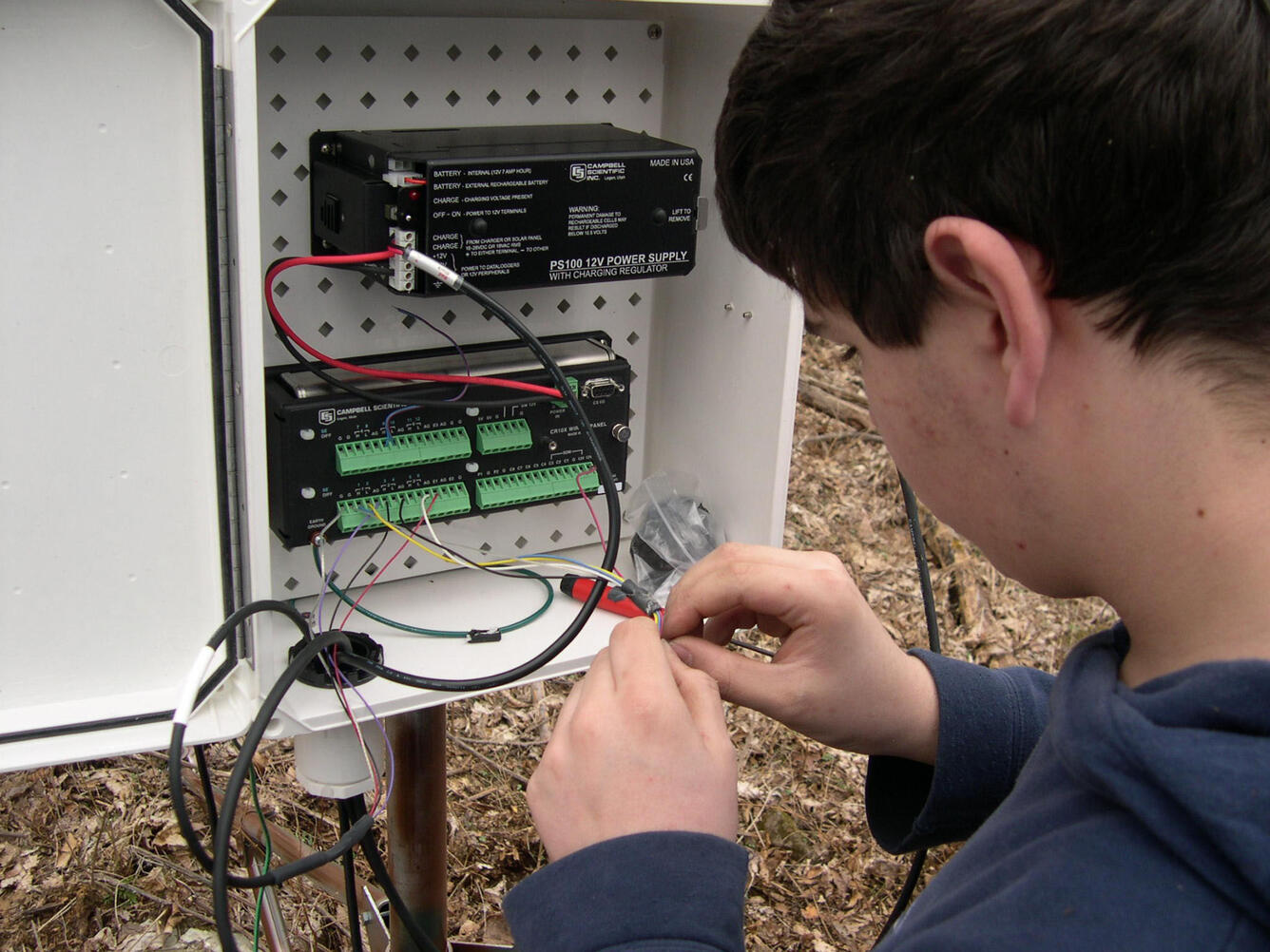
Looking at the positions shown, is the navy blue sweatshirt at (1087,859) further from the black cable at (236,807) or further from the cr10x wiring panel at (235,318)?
the cr10x wiring panel at (235,318)

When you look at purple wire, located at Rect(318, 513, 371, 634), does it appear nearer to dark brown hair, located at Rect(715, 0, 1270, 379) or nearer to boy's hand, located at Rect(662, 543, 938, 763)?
boy's hand, located at Rect(662, 543, 938, 763)

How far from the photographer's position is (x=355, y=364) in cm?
98

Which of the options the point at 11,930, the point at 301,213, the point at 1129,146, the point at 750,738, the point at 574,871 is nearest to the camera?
the point at 1129,146

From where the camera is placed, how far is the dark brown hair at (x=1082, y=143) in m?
0.51

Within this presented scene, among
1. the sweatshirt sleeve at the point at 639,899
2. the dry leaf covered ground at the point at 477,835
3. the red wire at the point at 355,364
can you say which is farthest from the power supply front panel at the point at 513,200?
the dry leaf covered ground at the point at 477,835

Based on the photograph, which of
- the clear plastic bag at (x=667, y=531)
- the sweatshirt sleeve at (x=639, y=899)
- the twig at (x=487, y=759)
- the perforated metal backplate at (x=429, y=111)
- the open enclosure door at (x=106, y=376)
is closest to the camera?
the sweatshirt sleeve at (x=639, y=899)

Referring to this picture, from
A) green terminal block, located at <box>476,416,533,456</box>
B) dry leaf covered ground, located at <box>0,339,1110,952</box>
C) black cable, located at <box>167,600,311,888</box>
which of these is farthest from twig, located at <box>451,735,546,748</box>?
black cable, located at <box>167,600,311,888</box>

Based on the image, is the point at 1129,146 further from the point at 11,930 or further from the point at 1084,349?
the point at 11,930

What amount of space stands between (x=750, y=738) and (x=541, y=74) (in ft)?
4.35

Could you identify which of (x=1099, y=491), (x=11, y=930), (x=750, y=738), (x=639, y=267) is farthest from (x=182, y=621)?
(x=750, y=738)

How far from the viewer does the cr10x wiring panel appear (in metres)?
0.71

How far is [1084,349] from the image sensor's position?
55cm

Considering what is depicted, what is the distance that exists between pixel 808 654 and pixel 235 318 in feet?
1.45

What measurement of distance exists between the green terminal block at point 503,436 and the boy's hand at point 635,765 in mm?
337
